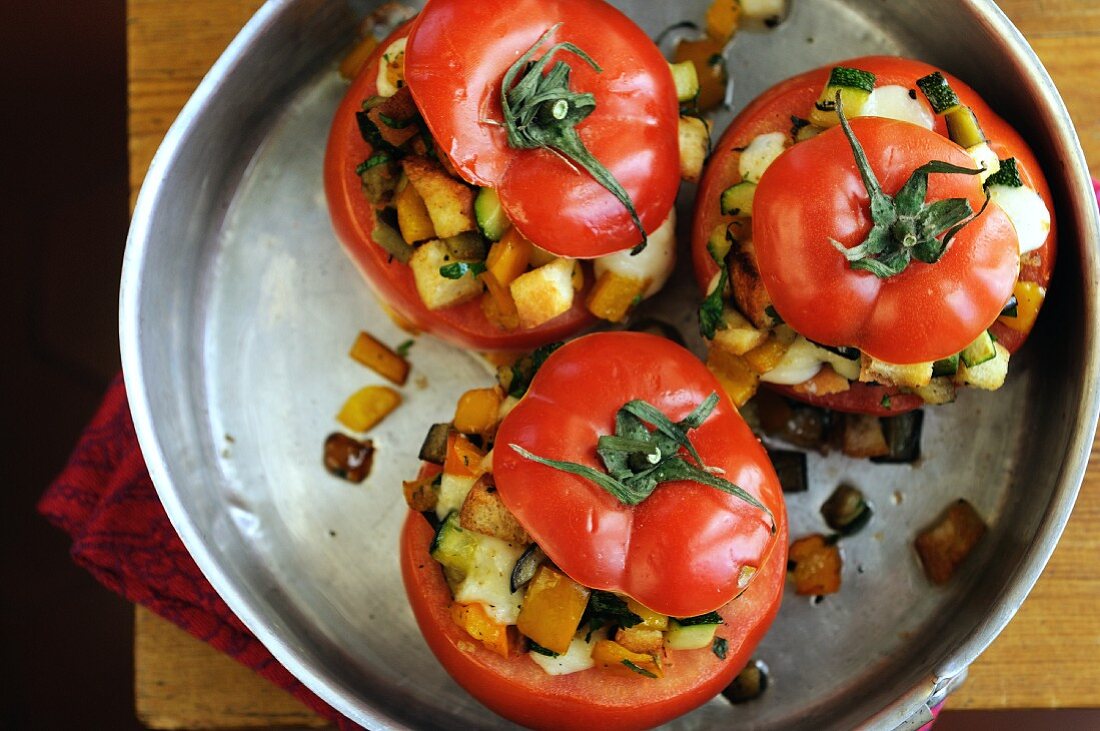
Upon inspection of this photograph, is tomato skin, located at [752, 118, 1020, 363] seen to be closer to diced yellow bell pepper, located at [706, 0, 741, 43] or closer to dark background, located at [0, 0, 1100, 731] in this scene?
diced yellow bell pepper, located at [706, 0, 741, 43]

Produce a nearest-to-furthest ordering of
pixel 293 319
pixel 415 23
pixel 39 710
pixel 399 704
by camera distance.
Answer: pixel 415 23
pixel 399 704
pixel 293 319
pixel 39 710

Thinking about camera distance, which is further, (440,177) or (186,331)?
(186,331)

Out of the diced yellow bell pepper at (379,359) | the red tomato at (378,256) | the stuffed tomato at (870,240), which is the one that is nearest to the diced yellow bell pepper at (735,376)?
the stuffed tomato at (870,240)

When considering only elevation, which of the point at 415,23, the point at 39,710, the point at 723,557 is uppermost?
the point at 415,23

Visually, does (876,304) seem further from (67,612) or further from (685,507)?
(67,612)

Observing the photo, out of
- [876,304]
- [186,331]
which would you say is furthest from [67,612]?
[876,304]

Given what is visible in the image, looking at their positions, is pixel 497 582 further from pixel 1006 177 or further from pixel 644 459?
pixel 1006 177

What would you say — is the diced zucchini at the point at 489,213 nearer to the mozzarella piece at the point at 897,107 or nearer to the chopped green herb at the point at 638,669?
the mozzarella piece at the point at 897,107
